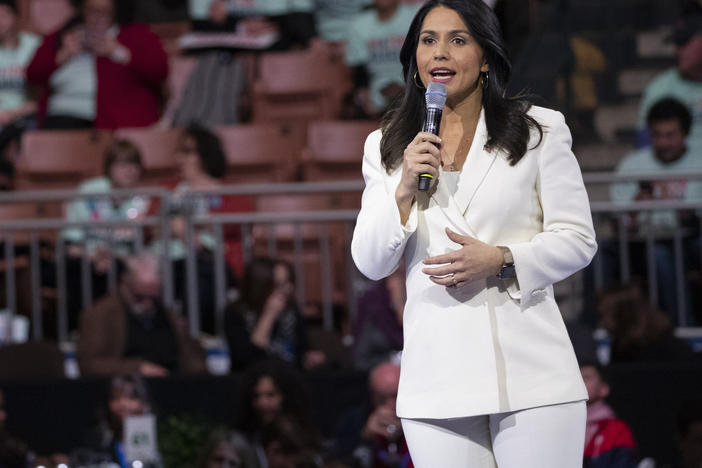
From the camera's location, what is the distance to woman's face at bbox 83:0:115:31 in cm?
808

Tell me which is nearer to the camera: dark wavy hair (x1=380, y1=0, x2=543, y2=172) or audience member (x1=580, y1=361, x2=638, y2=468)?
dark wavy hair (x1=380, y1=0, x2=543, y2=172)

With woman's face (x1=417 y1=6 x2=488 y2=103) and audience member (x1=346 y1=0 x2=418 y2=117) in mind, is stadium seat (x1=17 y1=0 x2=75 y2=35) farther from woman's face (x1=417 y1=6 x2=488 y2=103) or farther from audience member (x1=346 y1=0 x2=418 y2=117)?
woman's face (x1=417 y1=6 x2=488 y2=103)

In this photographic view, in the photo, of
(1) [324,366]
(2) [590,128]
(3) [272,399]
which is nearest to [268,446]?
(3) [272,399]

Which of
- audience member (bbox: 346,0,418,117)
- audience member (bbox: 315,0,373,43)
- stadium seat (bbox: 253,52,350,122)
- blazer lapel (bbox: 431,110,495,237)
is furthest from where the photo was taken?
audience member (bbox: 315,0,373,43)

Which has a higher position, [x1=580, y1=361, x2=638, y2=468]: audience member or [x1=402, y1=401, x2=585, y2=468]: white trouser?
[x1=402, y1=401, x2=585, y2=468]: white trouser

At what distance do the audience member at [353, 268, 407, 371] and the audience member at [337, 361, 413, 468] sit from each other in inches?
18.5

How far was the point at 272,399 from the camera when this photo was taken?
17.7 ft

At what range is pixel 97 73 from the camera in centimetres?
830

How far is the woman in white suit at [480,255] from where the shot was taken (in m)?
2.17

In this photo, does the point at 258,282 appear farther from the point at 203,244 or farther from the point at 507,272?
the point at 507,272

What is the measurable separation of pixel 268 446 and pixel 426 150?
3.49 meters

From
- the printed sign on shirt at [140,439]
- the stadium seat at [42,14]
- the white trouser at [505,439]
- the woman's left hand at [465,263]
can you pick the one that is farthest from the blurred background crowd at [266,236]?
the woman's left hand at [465,263]

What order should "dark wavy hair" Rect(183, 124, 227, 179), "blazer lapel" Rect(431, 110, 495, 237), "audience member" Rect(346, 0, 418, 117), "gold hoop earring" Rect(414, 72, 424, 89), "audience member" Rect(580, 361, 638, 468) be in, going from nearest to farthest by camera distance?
"blazer lapel" Rect(431, 110, 495, 237) → "gold hoop earring" Rect(414, 72, 424, 89) → "audience member" Rect(580, 361, 638, 468) → "dark wavy hair" Rect(183, 124, 227, 179) → "audience member" Rect(346, 0, 418, 117)

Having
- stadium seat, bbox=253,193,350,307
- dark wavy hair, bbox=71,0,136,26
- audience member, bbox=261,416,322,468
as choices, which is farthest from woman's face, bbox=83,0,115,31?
audience member, bbox=261,416,322,468
